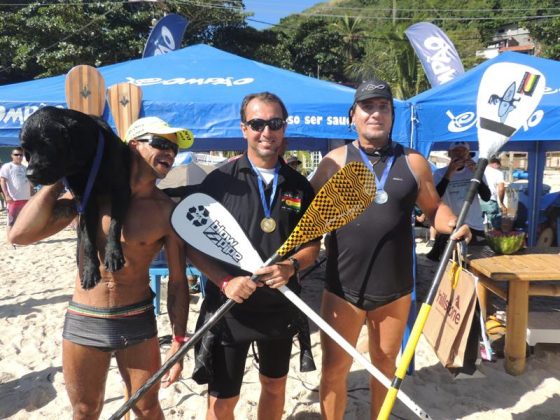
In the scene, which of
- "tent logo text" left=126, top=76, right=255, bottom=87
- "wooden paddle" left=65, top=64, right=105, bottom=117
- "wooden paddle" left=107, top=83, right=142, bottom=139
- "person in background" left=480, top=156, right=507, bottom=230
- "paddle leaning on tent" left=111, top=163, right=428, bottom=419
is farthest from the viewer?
"person in background" left=480, top=156, right=507, bottom=230

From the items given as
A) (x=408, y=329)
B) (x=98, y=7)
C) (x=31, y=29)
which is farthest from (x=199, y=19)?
(x=408, y=329)

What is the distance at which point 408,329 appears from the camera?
321 centimetres

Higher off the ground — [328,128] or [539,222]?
[328,128]

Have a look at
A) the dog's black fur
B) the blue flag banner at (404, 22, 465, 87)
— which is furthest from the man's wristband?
the blue flag banner at (404, 22, 465, 87)

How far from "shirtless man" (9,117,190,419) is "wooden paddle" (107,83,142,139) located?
1.40m

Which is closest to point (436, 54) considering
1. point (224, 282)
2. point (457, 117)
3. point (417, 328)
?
point (457, 117)

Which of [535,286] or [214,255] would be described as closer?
[214,255]

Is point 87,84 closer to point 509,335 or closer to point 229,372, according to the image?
point 229,372

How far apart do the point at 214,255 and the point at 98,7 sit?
82.2 ft

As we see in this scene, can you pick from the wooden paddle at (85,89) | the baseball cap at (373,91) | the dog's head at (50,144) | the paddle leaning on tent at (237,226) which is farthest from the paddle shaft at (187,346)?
the wooden paddle at (85,89)

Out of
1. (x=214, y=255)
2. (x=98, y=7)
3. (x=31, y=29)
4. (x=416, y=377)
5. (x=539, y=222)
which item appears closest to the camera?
(x=214, y=255)

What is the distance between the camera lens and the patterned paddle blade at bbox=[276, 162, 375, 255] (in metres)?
1.71

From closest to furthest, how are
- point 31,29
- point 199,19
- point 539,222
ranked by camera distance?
point 539,222 < point 31,29 < point 199,19

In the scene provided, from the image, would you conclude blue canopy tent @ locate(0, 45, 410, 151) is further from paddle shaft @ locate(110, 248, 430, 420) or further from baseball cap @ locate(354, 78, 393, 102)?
paddle shaft @ locate(110, 248, 430, 420)
